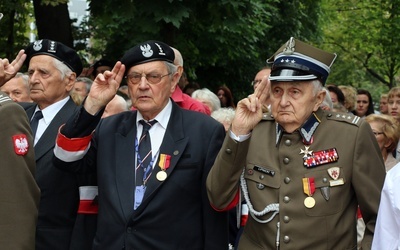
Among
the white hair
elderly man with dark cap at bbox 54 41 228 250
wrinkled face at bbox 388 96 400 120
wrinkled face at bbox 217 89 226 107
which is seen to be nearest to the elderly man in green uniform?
elderly man with dark cap at bbox 54 41 228 250

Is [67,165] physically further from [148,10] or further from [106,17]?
[106,17]

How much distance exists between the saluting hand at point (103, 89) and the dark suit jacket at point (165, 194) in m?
0.08

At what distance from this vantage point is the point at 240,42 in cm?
1814

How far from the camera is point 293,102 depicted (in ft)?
15.4

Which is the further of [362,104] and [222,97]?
[222,97]

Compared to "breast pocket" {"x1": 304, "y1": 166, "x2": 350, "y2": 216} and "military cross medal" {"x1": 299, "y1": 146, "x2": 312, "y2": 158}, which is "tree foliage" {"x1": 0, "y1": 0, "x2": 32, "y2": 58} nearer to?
"military cross medal" {"x1": 299, "y1": 146, "x2": 312, "y2": 158}

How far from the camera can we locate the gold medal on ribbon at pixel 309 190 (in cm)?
461

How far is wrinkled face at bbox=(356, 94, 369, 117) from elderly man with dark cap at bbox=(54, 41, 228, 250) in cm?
801

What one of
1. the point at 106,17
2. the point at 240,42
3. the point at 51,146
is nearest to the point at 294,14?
the point at 240,42

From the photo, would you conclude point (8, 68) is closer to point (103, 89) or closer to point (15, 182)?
point (103, 89)

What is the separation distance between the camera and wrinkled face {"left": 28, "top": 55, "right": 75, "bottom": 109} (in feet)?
18.6

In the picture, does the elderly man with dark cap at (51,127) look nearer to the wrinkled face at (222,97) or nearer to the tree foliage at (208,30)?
the tree foliage at (208,30)

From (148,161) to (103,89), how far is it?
521mm

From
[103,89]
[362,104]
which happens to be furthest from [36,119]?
[362,104]
